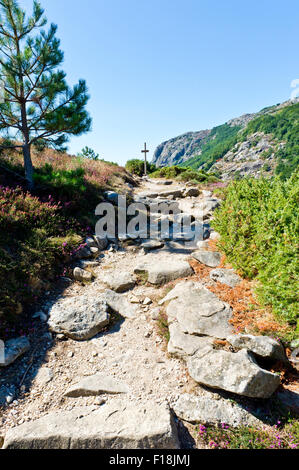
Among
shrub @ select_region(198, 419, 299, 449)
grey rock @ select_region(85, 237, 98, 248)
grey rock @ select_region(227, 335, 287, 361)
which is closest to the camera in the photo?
shrub @ select_region(198, 419, 299, 449)

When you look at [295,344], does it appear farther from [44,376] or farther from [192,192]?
[192,192]

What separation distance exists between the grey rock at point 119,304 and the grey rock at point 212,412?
2086 mm

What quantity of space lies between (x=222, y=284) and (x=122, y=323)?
239 cm

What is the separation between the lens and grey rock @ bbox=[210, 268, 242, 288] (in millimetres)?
5188

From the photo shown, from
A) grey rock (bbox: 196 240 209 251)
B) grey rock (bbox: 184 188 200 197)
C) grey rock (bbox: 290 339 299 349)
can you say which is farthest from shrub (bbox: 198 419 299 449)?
grey rock (bbox: 184 188 200 197)

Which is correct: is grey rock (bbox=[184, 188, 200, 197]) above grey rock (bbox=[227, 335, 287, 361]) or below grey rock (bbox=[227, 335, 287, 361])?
above

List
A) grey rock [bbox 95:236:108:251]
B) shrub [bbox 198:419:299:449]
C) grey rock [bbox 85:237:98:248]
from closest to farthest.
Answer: shrub [bbox 198:419:299:449] → grey rock [bbox 85:237:98:248] → grey rock [bbox 95:236:108:251]

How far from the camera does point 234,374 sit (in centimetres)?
277

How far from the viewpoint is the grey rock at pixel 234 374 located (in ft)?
8.71

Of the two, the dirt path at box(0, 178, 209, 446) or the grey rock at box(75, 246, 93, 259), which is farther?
the grey rock at box(75, 246, 93, 259)

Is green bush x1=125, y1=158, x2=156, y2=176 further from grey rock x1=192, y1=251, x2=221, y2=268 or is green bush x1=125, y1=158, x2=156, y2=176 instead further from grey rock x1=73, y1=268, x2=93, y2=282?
grey rock x1=73, y1=268, x2=93, y2=282

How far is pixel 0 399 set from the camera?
313cm

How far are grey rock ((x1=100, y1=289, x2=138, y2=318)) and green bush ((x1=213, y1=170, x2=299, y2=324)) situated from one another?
2.56 m
